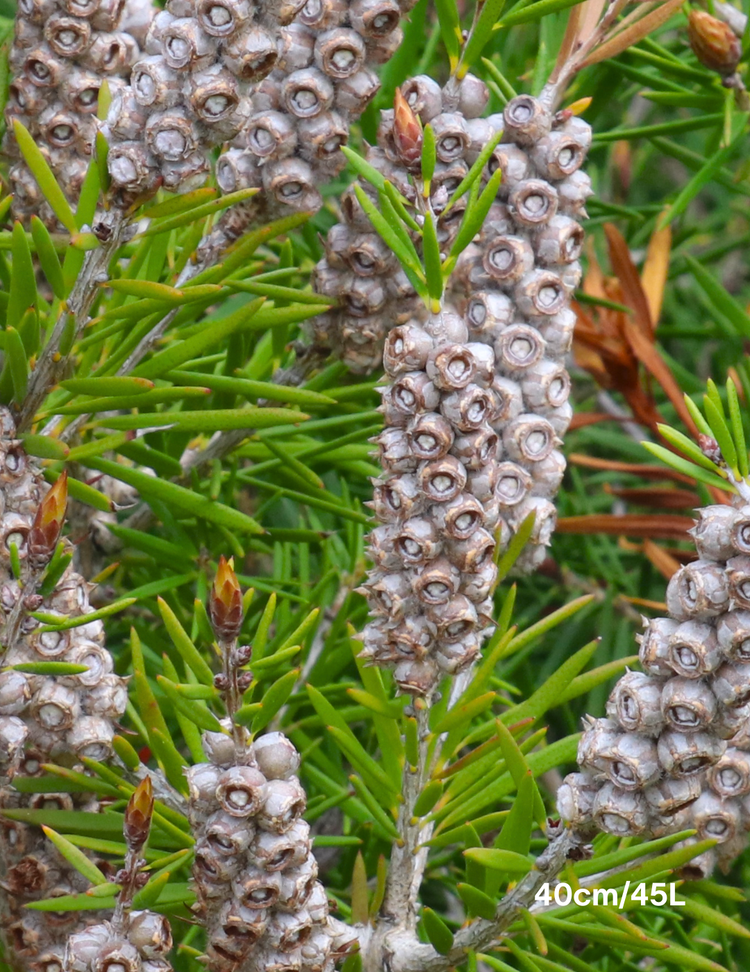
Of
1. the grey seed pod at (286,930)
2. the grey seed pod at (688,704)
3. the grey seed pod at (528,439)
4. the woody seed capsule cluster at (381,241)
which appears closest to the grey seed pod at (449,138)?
the woody seed capsule cluster at (381,241)

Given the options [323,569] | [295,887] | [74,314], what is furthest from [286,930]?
[323,569]

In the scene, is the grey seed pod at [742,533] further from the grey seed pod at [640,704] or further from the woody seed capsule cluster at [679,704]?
the grey seed pod at [640,704]

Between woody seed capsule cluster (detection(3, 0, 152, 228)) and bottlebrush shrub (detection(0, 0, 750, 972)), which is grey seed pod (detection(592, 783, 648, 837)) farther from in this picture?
woody seed capsule cluster (detection(3, 0, 152, 228))

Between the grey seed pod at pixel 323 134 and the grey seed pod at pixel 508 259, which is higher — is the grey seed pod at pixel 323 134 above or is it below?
above

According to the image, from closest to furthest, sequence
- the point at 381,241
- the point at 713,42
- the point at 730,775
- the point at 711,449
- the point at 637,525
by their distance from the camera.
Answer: the point at 711,449 → the point at 730,775 → the point at 381,241 → the point at 713,42 → the point at 637,525

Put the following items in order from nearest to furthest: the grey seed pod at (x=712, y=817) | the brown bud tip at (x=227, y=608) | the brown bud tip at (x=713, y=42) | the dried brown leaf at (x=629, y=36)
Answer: the brown bud tip at (x=227, y=608) < the grey seed pod at (x=712, y=817) < the dried brown leaf at (x=629, y=36) < the brown bud tip at (x=713, y=42)

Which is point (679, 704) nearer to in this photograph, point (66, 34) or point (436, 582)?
point (436, 582)
